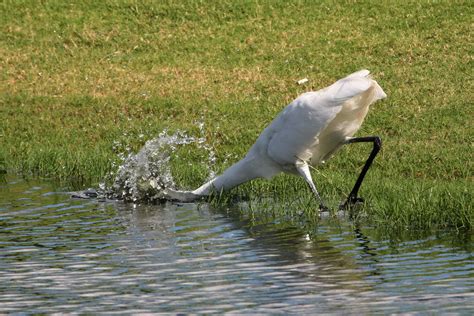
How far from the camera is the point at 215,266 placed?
23.3 feet

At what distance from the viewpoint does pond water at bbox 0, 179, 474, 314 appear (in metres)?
6.10

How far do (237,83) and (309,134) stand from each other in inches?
250

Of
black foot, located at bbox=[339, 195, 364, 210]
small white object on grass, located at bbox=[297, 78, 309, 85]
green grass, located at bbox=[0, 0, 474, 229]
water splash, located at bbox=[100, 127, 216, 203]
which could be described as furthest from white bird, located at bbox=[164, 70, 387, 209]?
small white object on grass, located at bbox=[297, 78, 309, 85]

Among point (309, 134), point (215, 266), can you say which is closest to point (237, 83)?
point (309, 134)

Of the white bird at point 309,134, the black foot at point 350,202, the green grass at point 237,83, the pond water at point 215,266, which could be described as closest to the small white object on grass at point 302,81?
the green grass at point 237,83

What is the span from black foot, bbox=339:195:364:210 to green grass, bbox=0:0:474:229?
152 mm

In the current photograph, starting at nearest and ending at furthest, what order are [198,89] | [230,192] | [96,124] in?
[230,192], [96,124], [198,89]

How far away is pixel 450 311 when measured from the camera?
5.69 metres

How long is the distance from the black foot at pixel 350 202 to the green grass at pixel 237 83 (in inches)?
6.0

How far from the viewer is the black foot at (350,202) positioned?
29.3 ft

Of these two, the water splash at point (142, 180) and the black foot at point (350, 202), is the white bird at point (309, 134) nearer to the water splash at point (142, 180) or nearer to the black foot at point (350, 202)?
the black foot at point (350, 202)

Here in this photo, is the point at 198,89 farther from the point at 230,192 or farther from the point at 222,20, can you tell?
the point at 230,192

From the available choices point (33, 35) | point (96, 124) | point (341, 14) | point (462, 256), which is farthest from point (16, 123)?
point (462, 256)

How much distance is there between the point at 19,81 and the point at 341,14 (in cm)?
514
